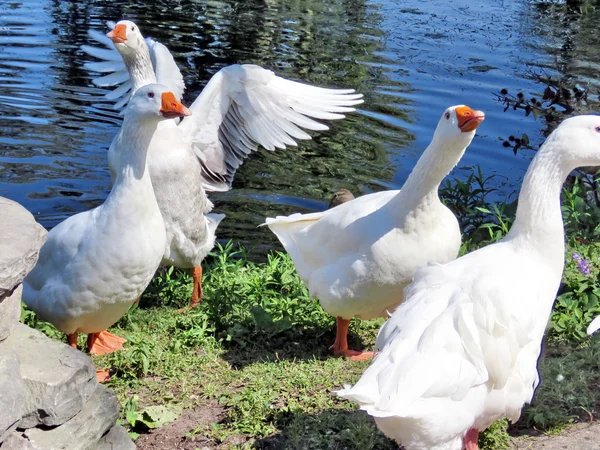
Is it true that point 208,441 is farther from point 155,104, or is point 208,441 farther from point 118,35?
point 118,35

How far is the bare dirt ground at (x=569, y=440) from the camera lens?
12.6 ft

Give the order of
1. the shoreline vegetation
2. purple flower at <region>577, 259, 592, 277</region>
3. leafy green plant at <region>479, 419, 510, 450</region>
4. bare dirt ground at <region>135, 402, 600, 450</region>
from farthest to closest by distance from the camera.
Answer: purple flower at <region>577, 259, 592, 277</region>
the shoreline vegetation
leafy green plant at <region>479, 419, 510, 450</region>
bare dirt ground at <region>135, 402, 600, 450</region>

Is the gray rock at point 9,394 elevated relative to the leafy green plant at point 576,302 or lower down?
elevated

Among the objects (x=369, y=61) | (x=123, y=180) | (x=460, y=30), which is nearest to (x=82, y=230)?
(x=123, y=180)

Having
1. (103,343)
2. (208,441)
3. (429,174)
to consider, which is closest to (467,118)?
(429,174)

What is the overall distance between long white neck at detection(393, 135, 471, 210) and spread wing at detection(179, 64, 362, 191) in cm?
188

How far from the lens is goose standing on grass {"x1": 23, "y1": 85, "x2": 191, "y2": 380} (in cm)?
459

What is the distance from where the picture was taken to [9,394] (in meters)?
3.14

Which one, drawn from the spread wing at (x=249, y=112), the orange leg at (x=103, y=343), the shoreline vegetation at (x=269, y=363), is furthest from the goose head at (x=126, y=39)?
the orange leg at (x=103, y=343)

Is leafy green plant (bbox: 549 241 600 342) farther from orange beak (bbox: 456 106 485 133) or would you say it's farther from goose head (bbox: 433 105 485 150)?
orange beak (bbox: 456 106 485 133)

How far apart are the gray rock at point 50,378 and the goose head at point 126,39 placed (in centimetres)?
323

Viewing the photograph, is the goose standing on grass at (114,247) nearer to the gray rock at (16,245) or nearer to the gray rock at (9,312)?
the gray rock at (16,245)

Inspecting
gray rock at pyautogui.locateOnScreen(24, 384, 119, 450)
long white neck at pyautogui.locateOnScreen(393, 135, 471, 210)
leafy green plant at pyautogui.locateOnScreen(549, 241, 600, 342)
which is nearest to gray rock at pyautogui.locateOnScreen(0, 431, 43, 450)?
gray rock at pyautogui.locateOnScreen(24, 384, 119, 450)

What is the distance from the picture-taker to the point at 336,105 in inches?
263
